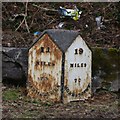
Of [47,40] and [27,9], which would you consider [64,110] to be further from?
[27,9]

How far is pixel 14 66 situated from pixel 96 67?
2.63ft

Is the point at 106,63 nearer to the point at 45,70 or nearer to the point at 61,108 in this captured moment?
the point at 45,70

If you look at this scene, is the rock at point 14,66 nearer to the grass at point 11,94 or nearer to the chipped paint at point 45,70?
the grass at point 11,94

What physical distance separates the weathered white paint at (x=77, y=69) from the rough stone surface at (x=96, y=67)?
42 cm

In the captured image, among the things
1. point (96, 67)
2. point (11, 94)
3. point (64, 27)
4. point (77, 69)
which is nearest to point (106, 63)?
point (96, 67)

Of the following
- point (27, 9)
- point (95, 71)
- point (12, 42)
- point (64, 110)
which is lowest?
point (64, 110)

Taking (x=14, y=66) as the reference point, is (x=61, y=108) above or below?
below

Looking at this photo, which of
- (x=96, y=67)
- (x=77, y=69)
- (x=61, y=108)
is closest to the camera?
(x=61, y=108)

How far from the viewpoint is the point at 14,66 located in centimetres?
465

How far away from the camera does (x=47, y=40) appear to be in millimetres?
4062

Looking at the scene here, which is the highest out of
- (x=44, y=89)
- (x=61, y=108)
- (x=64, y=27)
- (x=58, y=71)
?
(x=64, y=27)

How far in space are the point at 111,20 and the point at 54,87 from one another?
2070 mm

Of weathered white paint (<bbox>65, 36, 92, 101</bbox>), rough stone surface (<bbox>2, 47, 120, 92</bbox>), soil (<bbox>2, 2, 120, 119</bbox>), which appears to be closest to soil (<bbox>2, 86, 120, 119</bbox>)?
soil (<bbox>2, 2, 120, 119</bbox>)

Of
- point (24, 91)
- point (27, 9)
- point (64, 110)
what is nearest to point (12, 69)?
point (24, 91)
